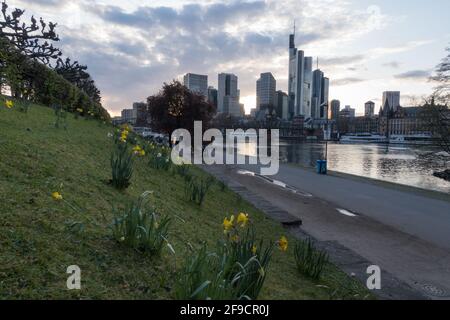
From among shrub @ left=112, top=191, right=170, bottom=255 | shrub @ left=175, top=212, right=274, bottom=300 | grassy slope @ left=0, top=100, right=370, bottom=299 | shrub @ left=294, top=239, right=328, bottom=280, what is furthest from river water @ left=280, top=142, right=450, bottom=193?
shrub @ left=112, top=191, right=170, bottom=255

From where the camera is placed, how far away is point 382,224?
916 cm

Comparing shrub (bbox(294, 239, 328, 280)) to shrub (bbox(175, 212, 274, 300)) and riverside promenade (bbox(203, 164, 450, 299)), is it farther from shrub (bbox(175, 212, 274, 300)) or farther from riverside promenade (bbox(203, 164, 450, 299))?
shrub (bbox(175, 212, 274, 300))

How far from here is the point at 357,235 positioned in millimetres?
7836

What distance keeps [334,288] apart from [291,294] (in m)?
0.76

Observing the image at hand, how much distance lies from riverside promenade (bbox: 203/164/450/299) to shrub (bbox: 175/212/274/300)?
7.32 ft

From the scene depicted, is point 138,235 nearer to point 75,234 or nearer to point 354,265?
point 75,234

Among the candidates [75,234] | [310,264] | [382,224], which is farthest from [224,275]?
[382,224]

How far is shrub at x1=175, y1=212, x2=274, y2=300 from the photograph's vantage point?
238 centimetres

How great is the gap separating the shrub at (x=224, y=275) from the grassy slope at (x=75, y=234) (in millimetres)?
246

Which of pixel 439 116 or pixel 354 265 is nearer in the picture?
pixel 354 265

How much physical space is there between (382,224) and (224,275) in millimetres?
7553

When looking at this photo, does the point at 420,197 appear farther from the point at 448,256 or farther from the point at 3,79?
the point at 3,79

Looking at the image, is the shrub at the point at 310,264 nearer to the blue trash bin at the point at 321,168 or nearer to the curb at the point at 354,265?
the curb at the point at 354,265

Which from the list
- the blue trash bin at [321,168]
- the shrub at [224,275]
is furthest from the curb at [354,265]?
the blue trash bin at [321,168]
